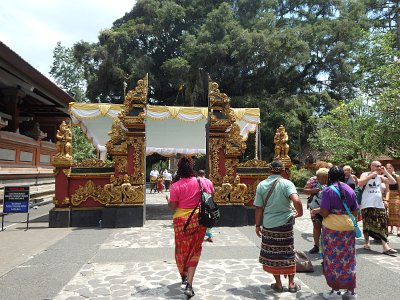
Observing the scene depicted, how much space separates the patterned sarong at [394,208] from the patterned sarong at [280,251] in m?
4.44

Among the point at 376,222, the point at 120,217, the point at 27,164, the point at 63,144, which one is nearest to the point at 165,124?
the point at 63,144

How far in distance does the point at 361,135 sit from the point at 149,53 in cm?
2054

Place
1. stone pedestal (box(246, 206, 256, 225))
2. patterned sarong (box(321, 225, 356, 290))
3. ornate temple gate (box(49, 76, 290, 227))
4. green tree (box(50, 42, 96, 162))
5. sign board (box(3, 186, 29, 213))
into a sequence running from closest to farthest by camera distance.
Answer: patterned sarong (box(321, 225, 356, 290))
sign board (box(3, 186, 29, 213))
ornate temple gate (box(49, 76, 290, 227))
stone pedestal (box(246, 206, 256, 225))
green tree (box(50, 42, 96, 162))

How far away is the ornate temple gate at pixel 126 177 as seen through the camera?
30.7ft

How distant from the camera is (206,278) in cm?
506

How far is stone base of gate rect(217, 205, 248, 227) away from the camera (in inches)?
381

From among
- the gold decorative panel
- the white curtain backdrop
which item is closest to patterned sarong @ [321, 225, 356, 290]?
the gold decorative panel

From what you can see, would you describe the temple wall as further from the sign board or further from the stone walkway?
the stone walkway

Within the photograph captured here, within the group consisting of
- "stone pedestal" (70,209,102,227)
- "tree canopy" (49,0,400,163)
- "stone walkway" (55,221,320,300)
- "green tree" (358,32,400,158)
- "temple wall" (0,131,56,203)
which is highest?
"tree canopy" (49,0,400,163)

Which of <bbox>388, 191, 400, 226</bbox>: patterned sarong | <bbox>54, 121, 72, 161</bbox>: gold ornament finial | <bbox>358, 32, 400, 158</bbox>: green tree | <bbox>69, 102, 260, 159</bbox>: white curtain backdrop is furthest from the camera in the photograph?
<bbox>358, 32, 400, 158</bbox>: green tree

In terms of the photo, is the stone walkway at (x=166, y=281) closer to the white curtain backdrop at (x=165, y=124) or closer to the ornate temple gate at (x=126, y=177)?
the ornate temple gate at (x=126, y=177)

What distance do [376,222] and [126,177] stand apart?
19.7 ft

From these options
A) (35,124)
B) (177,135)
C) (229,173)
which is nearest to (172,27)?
(35,124)

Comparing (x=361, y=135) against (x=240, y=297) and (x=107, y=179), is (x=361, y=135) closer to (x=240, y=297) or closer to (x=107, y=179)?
(x=107, y=179)
